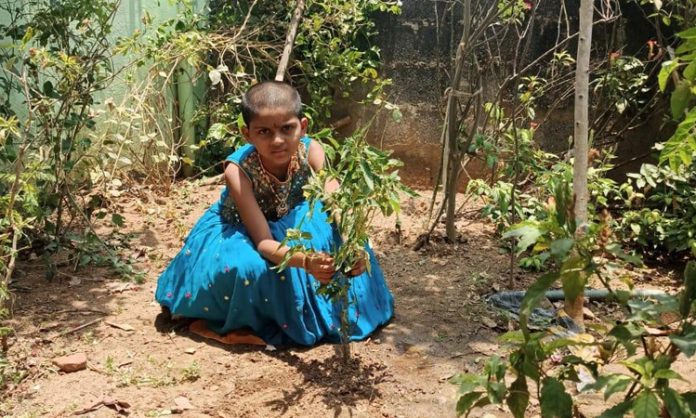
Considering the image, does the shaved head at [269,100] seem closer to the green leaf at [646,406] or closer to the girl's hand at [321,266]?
the girl's hand at [321,266]

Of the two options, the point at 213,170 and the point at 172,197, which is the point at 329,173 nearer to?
the point at 172,197

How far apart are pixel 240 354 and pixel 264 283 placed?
12.9 inches

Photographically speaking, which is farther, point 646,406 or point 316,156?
point 316,156

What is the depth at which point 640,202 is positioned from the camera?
4.71 metres

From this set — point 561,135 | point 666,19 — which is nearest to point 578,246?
point 666,19

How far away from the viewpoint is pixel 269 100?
3.27m

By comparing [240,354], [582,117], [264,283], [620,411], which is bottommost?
[240,354]

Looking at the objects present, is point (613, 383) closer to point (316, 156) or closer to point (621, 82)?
point (316, 156)

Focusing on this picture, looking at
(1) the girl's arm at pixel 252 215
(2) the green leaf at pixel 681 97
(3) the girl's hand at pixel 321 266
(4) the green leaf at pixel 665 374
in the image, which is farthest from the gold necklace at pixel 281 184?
(4) the green leaf at pixel 665 374

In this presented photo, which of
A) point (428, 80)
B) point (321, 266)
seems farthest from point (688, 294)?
point (428, 80)

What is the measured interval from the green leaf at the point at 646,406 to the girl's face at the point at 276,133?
2.01 m

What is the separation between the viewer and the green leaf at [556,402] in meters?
1.88

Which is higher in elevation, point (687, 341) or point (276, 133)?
point (276, 133)

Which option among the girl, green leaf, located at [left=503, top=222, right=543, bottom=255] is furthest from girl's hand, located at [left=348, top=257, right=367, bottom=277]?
green leaf, located at [left=503, top=222, right=543, bottom=255]
